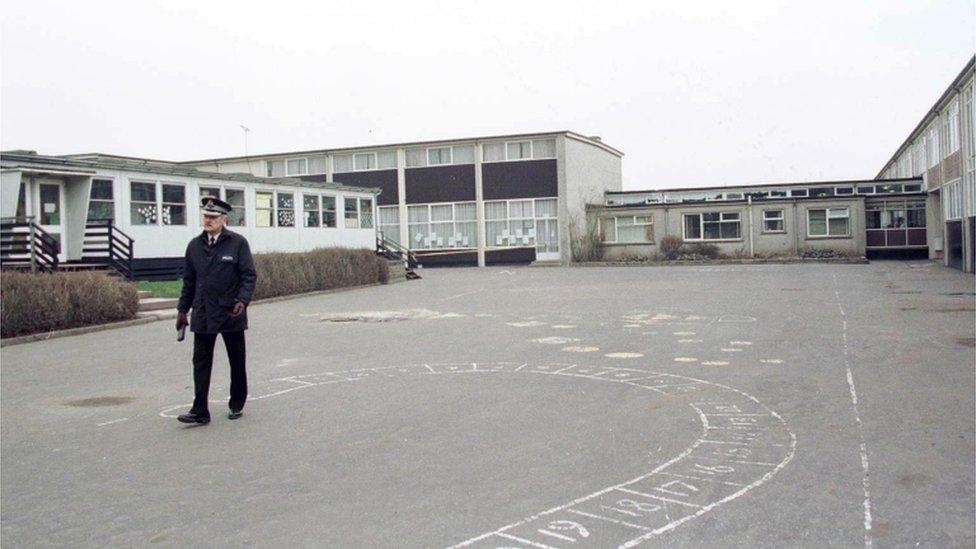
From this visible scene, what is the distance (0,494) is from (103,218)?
24.2 metres

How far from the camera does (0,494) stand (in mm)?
6504

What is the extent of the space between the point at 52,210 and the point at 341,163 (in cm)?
3026

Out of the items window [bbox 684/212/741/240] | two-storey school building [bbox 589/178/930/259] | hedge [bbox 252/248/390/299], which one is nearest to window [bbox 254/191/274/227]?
hedge [bbox 252/248/390/299]

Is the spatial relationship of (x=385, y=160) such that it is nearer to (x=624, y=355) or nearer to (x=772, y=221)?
(x=772, y=221)

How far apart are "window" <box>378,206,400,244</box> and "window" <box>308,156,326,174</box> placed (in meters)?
4.82

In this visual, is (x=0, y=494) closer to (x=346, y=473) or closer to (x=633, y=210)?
(x=346, y=473)

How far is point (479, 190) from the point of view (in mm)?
53656

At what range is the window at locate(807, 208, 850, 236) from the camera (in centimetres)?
4981

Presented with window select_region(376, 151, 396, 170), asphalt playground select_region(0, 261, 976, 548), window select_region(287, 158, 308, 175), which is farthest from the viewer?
window select_region(287, 158, 308, 175)

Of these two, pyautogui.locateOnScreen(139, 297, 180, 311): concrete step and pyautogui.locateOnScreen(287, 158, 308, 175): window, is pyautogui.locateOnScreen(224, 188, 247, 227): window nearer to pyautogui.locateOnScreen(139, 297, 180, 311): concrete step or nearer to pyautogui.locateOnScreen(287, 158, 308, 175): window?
pyautogui.locateOnScreen(139, 297, 180, 311): concrete step

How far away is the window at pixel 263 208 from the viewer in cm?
3662

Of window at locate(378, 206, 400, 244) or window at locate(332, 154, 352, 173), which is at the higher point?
window at locate(332, 154, 352, 173)

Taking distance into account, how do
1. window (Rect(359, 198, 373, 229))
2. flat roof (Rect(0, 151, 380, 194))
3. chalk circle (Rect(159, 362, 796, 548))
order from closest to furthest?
chalk circle (Rect(159, 362, 796, 548)) → flat roof (Rect(0, 151, 380, 194)) → window (Rect(359, 198, 373, 229))

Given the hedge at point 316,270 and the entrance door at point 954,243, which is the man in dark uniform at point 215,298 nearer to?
the hedge at point 316,270
